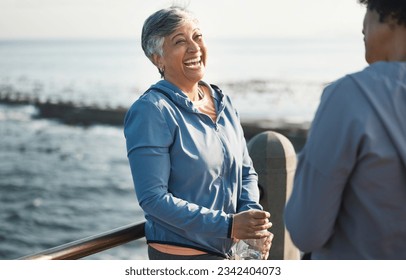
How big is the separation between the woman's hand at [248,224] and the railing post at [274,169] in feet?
3.80

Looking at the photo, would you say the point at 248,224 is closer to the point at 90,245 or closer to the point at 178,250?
the point at 178,250

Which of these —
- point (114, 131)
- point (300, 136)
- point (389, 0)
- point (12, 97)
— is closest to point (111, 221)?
point (300, 136)

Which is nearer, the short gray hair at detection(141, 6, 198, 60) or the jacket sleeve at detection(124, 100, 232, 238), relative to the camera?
the jacket sleeve at detection(124, 100, 232, 238)

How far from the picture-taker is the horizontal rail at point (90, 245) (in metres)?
2.02

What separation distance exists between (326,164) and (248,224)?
0.76 metres

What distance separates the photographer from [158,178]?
6.97 ft

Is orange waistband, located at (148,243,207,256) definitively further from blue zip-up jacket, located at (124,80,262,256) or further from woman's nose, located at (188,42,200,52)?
woman's nose, located at (188,42,200,52)

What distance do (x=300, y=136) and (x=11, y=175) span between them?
1547 cm

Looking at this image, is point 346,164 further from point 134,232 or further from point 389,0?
point 134,232

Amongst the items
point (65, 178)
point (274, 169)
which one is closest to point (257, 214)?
point (274, 169)

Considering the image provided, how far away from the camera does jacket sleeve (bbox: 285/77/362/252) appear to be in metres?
1.46

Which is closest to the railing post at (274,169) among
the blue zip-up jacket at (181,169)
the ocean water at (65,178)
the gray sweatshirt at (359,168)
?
the blue zip-up jacket at (181,169)

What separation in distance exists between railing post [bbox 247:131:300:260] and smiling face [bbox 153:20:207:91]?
3.64 ft

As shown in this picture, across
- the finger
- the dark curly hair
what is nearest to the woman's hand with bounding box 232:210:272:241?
the finger
